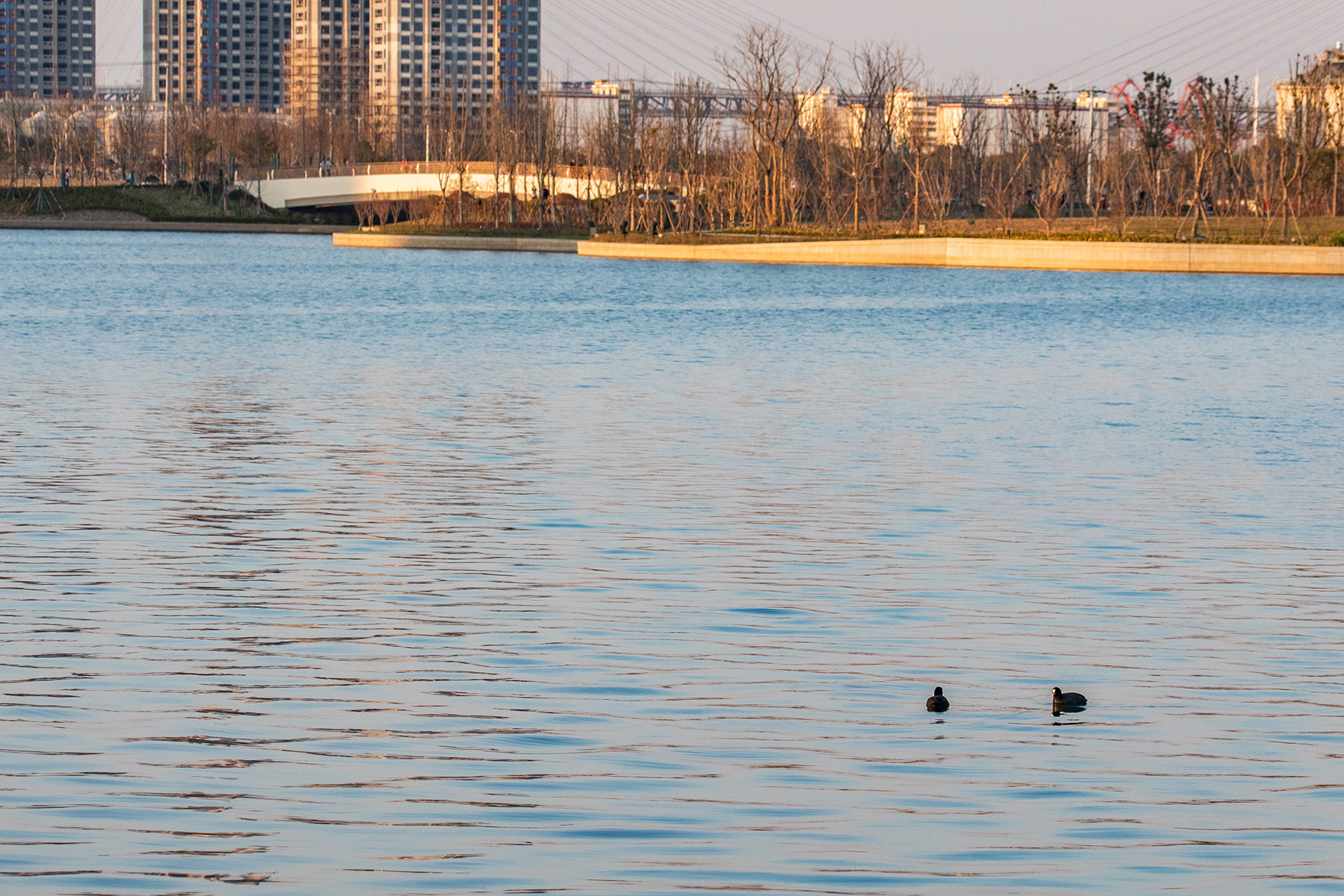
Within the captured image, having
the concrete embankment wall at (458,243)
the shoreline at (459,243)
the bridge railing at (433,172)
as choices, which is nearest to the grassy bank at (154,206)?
the bridge railing at (433,172)

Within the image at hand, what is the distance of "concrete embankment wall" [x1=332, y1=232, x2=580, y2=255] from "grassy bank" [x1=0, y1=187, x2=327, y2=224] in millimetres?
16995

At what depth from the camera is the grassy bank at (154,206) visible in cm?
9488

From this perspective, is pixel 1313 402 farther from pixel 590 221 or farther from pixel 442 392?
pixel 590 221

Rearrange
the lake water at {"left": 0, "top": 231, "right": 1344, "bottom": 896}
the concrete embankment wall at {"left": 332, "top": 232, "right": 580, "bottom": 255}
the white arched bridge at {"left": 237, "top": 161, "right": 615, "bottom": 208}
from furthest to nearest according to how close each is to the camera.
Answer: the white arched bridge at {"left": 237, "top": 161, "right": 615, "bottom": 208} < the concrete embankment wall at {"left": 332, "top": 232, "right": 580, "bottom": 255} < the lake water at {"left": 0, "top": 231, "right": 1344, "bottom": 896}

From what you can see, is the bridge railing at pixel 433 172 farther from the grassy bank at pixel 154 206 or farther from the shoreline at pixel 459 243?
the shoreline at pixel 459 243

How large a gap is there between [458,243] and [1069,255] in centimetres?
3168

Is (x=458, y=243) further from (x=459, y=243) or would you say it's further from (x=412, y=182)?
(x=412, y=182)

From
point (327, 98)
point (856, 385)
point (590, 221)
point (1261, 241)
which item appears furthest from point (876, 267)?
point (327, 98)

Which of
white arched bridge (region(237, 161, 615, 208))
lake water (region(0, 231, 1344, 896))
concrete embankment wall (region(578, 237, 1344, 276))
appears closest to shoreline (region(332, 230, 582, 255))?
white arched bridge (region(237, 161, 615, 208))

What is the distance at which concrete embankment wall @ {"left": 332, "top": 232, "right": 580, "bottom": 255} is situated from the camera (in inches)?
2960

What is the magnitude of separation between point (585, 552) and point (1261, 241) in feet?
158

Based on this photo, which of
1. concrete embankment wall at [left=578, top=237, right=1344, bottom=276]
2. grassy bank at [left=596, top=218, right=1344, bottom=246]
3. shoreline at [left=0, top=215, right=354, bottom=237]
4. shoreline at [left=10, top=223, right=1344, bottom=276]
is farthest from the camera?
shoreline at [left=0, top=215, right=354, bottom=237]

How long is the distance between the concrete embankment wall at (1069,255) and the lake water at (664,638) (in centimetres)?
3296

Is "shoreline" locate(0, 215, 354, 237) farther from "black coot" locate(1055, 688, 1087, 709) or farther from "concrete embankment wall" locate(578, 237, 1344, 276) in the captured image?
"black coot" locate(1055, 688, 1087, 709)
